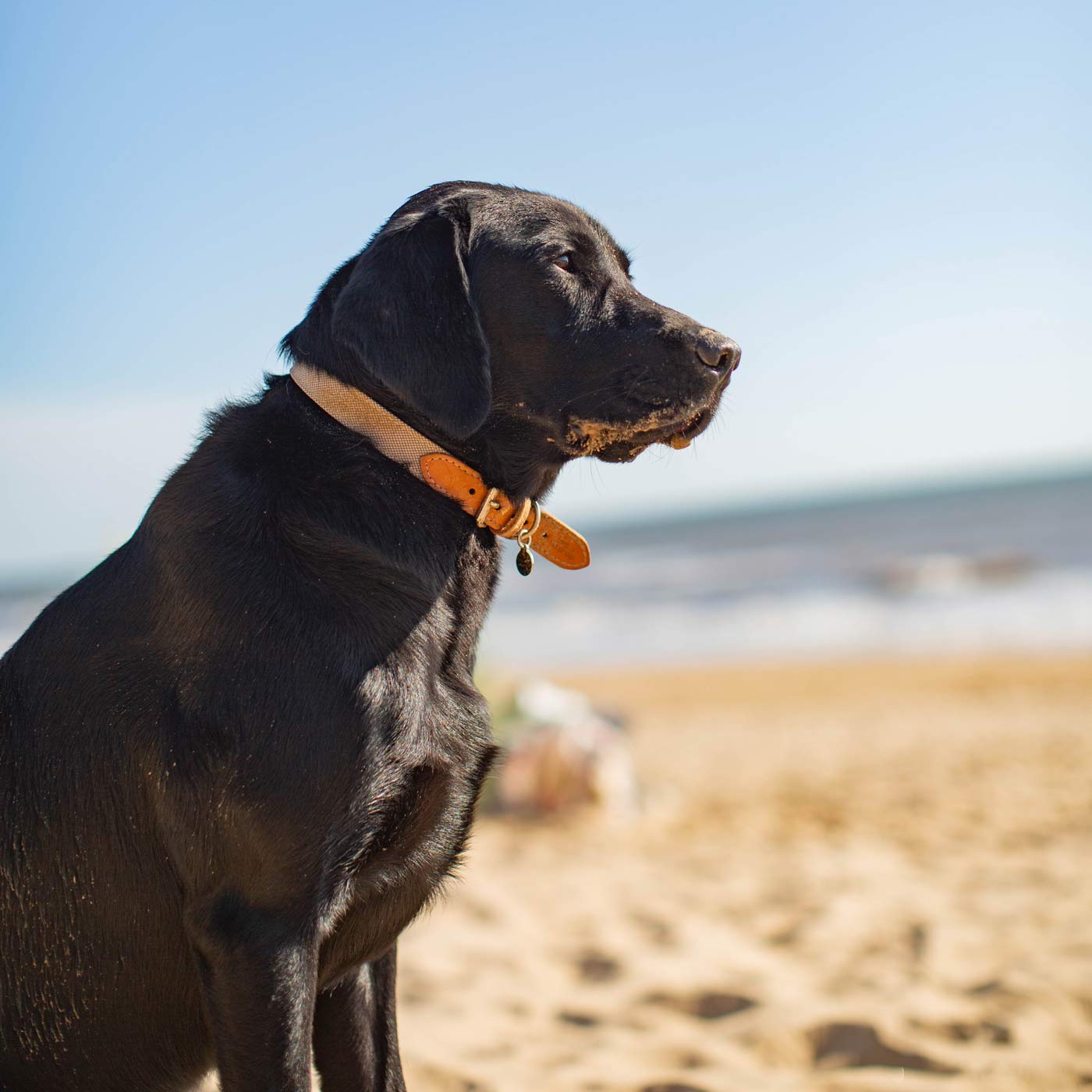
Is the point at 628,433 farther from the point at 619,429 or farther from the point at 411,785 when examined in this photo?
the point at 411,785

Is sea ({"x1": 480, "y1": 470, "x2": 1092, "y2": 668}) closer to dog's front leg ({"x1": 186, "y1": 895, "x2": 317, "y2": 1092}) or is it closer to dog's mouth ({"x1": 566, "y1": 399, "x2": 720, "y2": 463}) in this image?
dog's mouth ({"x1": 566, "y1": 399, "x2": 720, "y2": 463})

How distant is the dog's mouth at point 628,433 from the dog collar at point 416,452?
0.66 feet

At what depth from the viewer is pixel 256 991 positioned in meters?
1.72

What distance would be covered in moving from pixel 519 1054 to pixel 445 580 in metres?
1.60

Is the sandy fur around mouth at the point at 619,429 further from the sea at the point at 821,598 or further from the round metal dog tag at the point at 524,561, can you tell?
the sea at the point at 821,598

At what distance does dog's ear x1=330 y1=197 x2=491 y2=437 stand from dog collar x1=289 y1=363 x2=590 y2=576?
2.4 inches

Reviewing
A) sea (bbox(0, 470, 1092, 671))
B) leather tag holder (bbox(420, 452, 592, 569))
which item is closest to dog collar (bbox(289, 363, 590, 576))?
leather tag holder (bbox(420, 452, 592, 569))

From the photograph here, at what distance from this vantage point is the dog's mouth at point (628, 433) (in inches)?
88.3

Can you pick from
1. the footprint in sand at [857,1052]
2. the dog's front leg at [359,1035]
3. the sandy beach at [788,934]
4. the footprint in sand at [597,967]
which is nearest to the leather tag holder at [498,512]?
the dog's front leg at [359,1035]

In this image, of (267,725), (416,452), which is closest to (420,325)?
(416,452)

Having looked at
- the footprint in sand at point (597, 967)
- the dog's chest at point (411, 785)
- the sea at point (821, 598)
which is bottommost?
the footprint in sand at point (597, 967)

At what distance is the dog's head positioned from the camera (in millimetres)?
2064

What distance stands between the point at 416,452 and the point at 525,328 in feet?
1.32

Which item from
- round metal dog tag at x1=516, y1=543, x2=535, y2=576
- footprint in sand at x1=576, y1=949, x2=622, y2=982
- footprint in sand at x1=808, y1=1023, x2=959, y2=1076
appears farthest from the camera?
footprint in sand at x1=576, y1=949, x2=622, y2=982
